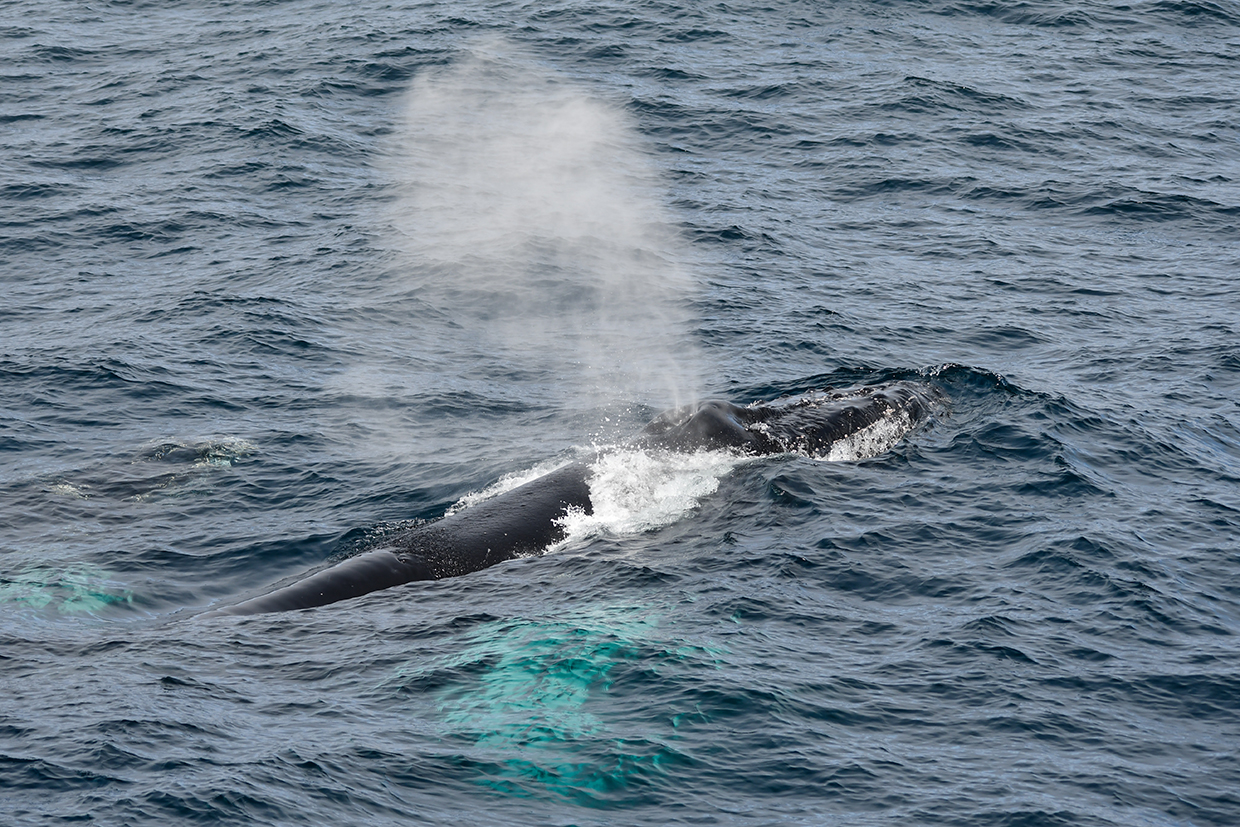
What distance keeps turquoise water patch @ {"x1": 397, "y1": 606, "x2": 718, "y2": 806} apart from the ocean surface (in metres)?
0.08

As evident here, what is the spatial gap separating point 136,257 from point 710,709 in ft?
95.0

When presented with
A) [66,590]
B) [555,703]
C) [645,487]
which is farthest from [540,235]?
[555,703]

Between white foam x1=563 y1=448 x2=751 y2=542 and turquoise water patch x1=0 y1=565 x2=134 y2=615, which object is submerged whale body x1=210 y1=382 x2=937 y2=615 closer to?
white foam x1=563 y1=448 x2=751 y2=542

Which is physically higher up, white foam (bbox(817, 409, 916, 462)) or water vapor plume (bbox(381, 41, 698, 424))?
water vapor plume (bbox(381, 41, 698, 424))

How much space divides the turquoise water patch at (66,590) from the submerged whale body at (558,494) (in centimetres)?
269

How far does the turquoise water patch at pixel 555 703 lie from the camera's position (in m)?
17.7

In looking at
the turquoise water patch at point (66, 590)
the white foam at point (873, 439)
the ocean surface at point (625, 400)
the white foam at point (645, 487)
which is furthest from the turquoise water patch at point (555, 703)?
the white foam at point (873, 439)

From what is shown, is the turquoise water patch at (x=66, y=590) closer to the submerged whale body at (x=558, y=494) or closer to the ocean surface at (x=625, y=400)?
the ocean surface at (x=625, y=400)

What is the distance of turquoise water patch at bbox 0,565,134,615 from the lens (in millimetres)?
23453

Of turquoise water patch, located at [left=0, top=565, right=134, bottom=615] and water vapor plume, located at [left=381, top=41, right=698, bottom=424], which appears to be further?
water vapor plume, located at [left=381, top=41, right=698, bottom=424]

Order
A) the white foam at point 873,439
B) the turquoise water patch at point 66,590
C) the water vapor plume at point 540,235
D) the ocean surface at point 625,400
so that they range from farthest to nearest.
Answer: the water vapor plume at point 540,235
the white foam at point 873,439
the turquoise water patch at point 66,590
the ocean surface at point 625,400

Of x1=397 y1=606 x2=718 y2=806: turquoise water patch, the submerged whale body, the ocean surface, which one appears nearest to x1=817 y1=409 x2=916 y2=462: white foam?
the submerged whale body

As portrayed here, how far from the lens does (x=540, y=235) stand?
4388 cm

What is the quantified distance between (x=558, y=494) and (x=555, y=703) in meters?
7.54
